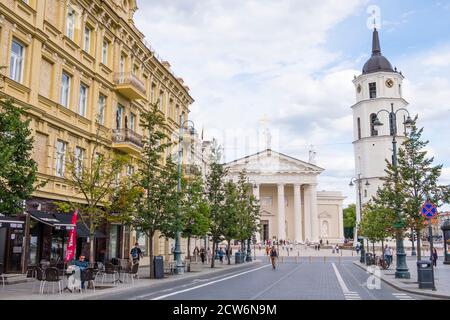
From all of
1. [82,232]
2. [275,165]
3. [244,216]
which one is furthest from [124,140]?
[275,165]

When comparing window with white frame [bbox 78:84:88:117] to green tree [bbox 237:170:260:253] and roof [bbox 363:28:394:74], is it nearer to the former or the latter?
green tree [bbox 237:170:260:253]

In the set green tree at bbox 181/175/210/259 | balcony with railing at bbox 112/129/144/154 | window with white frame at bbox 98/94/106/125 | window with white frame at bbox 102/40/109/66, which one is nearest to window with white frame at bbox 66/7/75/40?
window with white frame at bbox 102/40/109/66

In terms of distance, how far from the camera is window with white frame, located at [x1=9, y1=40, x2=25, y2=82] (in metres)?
20.0

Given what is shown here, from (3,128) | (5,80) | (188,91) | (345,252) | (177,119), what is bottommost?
(345,252)

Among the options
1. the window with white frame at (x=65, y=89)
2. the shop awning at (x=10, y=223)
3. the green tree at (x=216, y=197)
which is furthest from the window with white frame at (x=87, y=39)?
the green tree at (x=216, y=197)

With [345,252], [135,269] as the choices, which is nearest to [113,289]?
[135,269]

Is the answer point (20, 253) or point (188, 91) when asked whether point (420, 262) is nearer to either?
point (20, 253)

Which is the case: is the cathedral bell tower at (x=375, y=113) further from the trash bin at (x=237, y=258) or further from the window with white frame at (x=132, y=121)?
the window with white frame at (x=132, y=121)

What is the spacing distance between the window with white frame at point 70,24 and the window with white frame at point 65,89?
2.12 m

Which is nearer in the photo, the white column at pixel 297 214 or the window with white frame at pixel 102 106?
the window with white frame at pixel 102 106

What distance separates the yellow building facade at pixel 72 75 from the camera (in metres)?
20.6

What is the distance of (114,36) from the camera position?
2991cm

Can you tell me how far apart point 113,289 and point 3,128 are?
7095 millimetres
